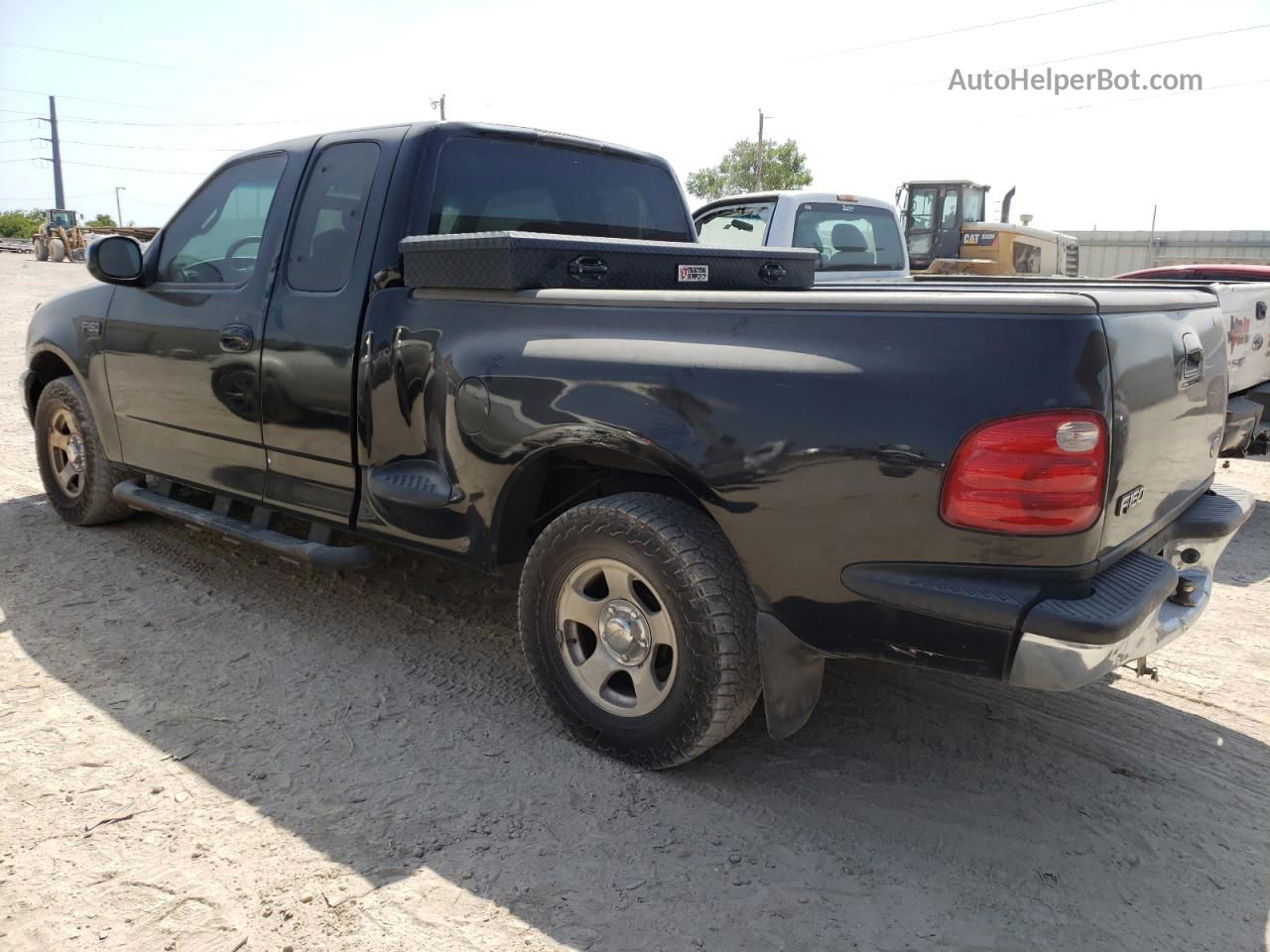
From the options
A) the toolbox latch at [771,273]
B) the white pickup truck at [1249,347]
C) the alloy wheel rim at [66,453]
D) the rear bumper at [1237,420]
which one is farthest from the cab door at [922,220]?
the alloy wheel rim at [66,453]

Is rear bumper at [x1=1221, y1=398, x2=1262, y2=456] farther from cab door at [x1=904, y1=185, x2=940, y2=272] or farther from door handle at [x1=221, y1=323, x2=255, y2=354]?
cab door at [x1=904, y1=185, x2=940, y2=272]

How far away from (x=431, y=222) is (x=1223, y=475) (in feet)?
22.4

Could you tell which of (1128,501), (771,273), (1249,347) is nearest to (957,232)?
(1249,347)

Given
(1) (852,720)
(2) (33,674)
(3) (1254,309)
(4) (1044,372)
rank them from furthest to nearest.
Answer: (3) (1254,309) → (2) (33,674) → (1) (852,720) → (4) (1044,372)

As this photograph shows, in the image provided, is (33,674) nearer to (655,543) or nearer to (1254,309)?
(655,543)

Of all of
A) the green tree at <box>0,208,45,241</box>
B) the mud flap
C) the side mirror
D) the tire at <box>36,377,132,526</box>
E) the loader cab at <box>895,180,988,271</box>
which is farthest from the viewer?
the green tree at <box>0,208,45,241</box>

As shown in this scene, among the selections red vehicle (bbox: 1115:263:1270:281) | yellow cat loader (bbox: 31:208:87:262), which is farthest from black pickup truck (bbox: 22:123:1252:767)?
yellow cat loader (bbox: 31:208:87:262)

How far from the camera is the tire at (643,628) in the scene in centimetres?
281

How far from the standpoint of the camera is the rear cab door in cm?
369

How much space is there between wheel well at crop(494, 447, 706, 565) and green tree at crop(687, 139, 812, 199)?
55.3m

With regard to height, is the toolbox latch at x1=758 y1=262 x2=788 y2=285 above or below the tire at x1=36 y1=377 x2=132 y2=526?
above

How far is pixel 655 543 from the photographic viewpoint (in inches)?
113

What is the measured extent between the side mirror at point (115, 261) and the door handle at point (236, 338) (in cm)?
81

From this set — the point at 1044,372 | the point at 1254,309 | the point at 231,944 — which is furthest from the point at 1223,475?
the point at 231,944
